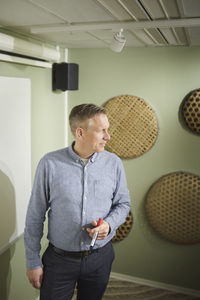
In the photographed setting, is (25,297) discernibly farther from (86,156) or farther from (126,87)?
(126,87)

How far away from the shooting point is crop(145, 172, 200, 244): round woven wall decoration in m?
2.59

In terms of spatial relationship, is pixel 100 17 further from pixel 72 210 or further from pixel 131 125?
pixel 131 125

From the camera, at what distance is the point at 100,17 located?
1548mm

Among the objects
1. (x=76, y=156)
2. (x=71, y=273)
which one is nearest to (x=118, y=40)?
(x=76, y=156)

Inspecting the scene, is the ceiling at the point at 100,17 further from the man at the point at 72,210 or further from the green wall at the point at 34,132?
the man at the point at 72,210

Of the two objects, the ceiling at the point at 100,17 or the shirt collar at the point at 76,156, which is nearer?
the ceiling at the point at 100,17

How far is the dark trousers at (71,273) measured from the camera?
5.54 feet

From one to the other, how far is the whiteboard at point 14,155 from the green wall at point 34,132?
0.31 ft

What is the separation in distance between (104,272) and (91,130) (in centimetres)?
84

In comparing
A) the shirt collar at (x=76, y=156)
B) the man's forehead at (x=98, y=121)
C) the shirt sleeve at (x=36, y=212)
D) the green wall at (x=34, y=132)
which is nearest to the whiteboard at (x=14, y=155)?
the green wall at (x=34, y=132)

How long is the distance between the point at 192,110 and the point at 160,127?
1.02 ft

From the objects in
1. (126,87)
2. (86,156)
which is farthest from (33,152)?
(126,87)

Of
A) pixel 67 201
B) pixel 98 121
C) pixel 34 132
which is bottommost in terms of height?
pixel 67 201

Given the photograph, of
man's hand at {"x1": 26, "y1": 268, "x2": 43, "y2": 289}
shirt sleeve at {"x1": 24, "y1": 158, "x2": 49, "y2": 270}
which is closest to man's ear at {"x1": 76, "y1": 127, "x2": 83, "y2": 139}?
shirt sleeve at {"x1": 24, "y1": 158, "x2": 49, "y2": 270}
